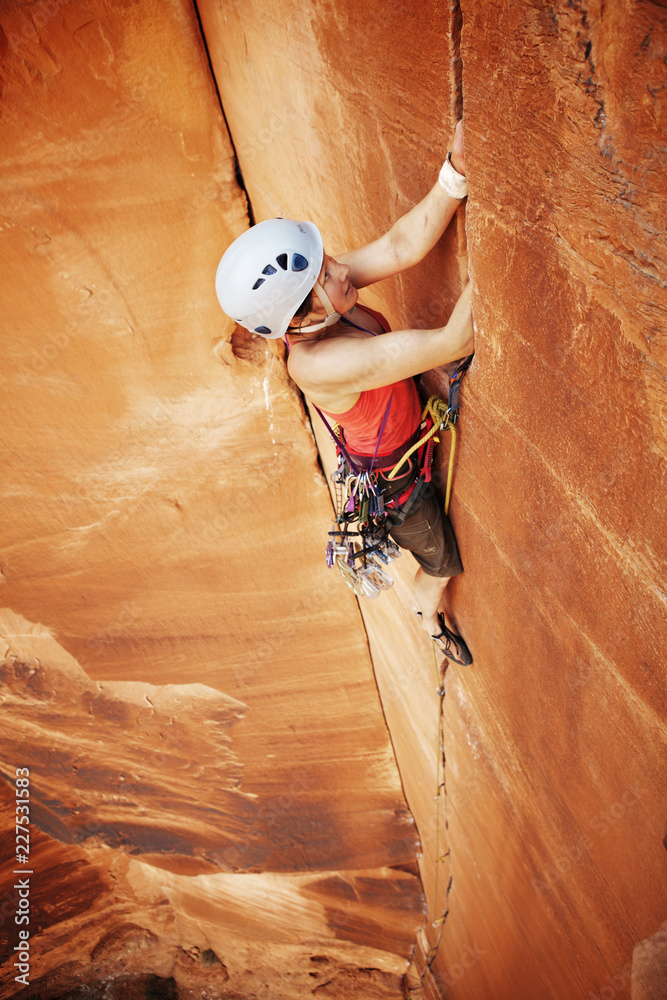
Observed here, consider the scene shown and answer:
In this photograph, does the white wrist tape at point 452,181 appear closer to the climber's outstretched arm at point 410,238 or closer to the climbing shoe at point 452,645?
the climber's outstretched arm at point 410,238

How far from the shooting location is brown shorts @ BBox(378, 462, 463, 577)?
2496 millimetres

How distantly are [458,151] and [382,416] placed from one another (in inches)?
34.4

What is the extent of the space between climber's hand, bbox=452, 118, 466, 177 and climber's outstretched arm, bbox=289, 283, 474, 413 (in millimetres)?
296

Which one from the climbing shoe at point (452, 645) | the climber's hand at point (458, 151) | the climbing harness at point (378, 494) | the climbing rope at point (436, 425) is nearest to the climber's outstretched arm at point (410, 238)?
the climber's hand at point (458, 151)

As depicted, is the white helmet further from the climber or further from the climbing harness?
the climbing harness

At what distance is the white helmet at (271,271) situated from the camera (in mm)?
1906

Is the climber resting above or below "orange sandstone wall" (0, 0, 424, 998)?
above

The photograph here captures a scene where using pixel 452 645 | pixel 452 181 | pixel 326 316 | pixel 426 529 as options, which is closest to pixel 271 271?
pixel 326 316

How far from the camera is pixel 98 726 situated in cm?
507

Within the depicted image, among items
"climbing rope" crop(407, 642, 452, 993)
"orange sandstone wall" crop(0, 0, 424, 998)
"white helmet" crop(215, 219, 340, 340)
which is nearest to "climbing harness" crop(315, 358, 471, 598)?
"white helmet" crop(215, 219, 340, 340)

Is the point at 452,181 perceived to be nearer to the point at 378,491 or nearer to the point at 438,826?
the point at 378,491

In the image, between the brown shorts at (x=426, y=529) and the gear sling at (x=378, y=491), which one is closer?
the gear sling at (x=378, y=491)

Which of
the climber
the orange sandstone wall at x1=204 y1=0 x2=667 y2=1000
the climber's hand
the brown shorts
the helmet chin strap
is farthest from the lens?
the brown shorts

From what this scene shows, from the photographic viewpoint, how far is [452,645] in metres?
3.02
